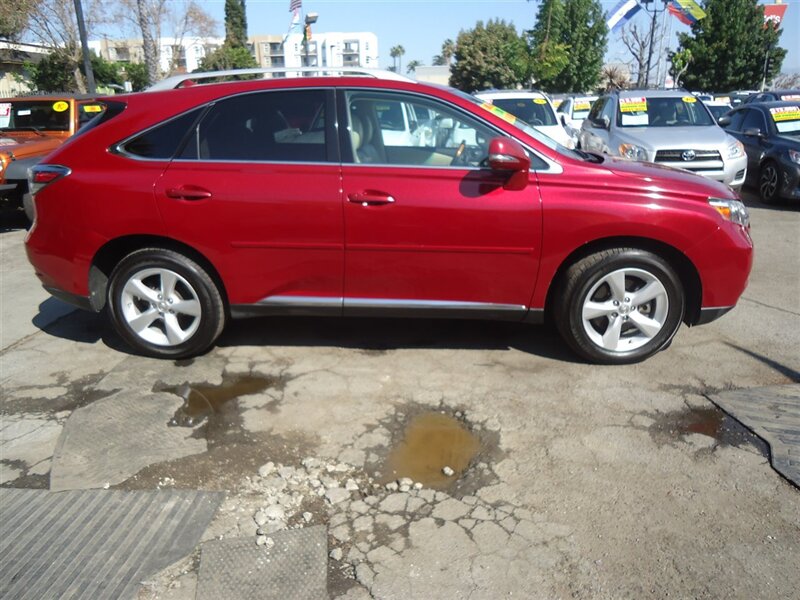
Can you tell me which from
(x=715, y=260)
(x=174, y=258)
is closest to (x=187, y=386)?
(x=174, y=258)

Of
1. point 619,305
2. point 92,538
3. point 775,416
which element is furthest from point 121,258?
point 775,416

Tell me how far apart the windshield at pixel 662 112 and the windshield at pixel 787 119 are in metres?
1.23

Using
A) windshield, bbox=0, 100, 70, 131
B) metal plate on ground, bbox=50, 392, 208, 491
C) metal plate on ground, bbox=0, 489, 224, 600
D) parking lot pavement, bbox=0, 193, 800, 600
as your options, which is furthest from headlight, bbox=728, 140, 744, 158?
windshield, bbox=0, 100, 70, 131

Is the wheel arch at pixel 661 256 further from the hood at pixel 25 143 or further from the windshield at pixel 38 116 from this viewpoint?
the windshield at pixel 38 116

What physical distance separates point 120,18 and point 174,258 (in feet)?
90.6

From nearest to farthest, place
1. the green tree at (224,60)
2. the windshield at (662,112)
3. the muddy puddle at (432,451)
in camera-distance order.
Result: the muddy puddle at (432,451) < the windshield at (662,112) < the green tree at (224,60)

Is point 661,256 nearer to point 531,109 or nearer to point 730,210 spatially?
point 730,210

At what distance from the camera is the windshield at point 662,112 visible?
998 cm

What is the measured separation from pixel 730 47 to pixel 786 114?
4001 cm

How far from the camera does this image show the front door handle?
12.5ft

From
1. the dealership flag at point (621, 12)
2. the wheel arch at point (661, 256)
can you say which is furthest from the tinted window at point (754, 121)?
the dealership flag at point (621, 12)

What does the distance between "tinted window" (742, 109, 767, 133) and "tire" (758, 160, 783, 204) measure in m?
0.89

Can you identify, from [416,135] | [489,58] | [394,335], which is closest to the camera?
[416,135]

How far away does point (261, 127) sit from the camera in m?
4.02
